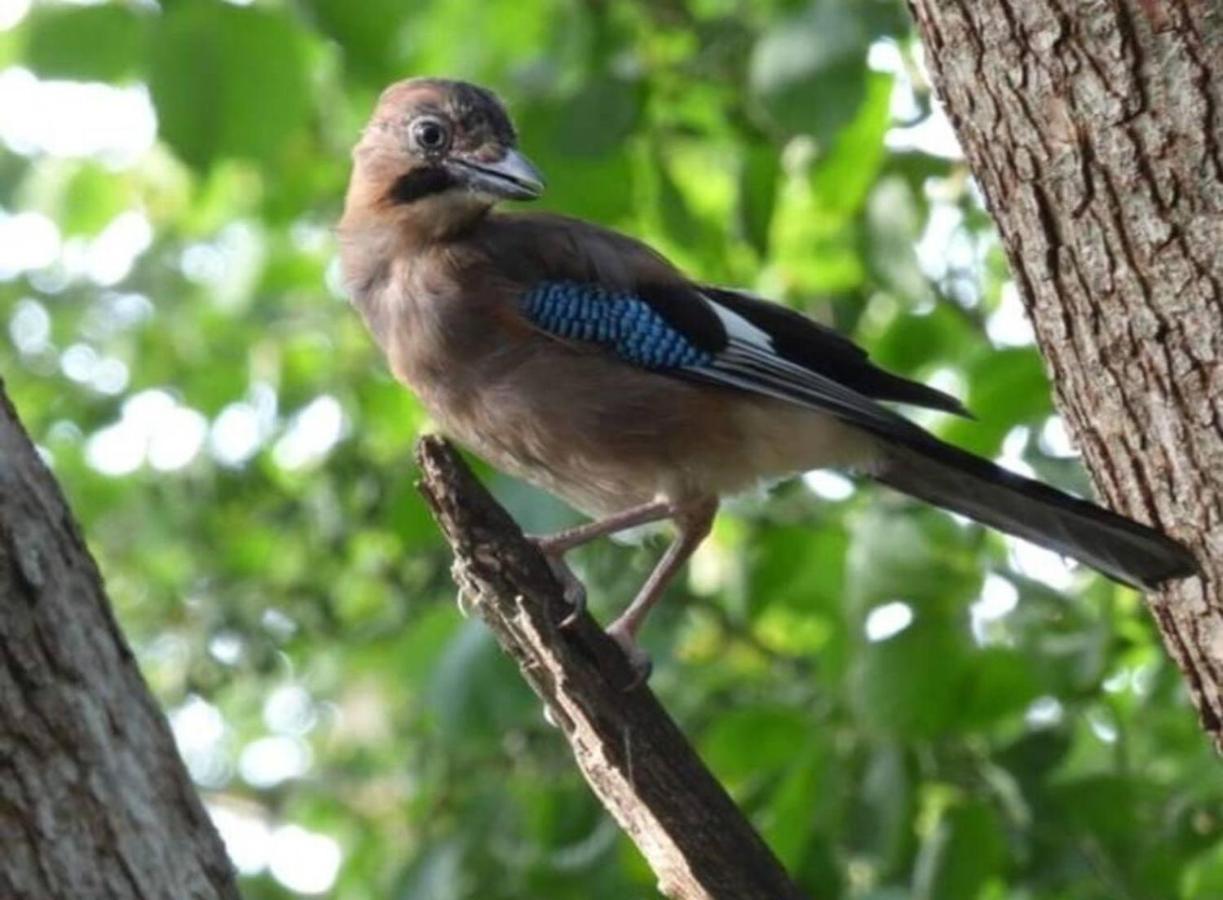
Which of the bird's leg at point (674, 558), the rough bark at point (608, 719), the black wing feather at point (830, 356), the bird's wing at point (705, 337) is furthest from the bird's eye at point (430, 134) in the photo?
the rough bark at point (608, 719)

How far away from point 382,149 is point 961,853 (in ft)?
6.30

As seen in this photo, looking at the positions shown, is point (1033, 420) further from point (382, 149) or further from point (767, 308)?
point (382, 149)

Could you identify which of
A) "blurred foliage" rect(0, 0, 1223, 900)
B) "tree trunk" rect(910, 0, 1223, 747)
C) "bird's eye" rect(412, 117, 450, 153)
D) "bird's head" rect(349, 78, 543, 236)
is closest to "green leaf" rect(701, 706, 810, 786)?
"blurred foliage" rect(0, 0, 1223, 900)

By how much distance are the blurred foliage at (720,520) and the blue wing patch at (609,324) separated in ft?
1.58

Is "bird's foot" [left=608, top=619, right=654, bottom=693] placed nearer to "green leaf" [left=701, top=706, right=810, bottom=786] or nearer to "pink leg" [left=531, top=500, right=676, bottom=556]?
"pink leg" [left=531, top=500, right=676, bottom=556]

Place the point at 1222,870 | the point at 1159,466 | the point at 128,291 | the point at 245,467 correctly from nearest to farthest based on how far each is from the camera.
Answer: the point at 1159,466, the point at 1222,870, the point at 245,467, the point at 128,291

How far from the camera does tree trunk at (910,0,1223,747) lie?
3523 millimetres

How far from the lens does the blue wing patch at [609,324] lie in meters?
4.98

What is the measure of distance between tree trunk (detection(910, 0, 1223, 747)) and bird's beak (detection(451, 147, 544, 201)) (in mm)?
1444

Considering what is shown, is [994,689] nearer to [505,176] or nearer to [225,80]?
[505,176]

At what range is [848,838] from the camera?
555 cm

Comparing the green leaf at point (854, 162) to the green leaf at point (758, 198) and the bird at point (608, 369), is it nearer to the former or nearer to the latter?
the green leaf at point (758, 198)

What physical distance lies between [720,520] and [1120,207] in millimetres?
3920

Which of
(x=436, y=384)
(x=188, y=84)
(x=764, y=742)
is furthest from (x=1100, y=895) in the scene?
(x=188, y=84)
